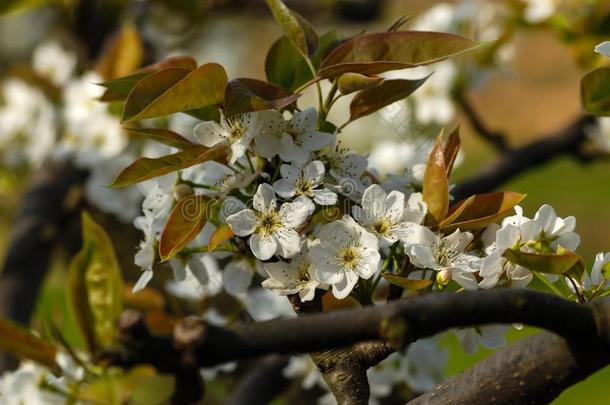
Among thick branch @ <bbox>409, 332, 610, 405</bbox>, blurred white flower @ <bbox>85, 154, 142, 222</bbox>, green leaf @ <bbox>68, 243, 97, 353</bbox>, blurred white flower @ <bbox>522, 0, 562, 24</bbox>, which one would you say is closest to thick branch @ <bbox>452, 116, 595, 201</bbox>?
blurred white flower @ <bbox>522, 0, 562, 24</bbox>

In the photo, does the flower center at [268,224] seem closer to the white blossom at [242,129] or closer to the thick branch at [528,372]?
the white blossom at [242,129]

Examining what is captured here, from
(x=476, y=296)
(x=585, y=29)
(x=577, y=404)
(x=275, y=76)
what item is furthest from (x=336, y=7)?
(x=476, y=296)

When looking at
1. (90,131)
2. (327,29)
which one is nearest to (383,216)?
(90,131)

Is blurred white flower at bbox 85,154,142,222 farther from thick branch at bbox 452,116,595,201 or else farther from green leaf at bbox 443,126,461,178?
green leaf at bbox 443,126,461,178

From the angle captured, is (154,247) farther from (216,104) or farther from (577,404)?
(577,404)

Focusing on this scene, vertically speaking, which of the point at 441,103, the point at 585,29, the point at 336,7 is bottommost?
the point at 336,7

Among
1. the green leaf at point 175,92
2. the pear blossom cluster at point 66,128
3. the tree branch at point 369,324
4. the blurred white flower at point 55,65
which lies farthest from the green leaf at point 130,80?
the blurred white flower at point 55,65
